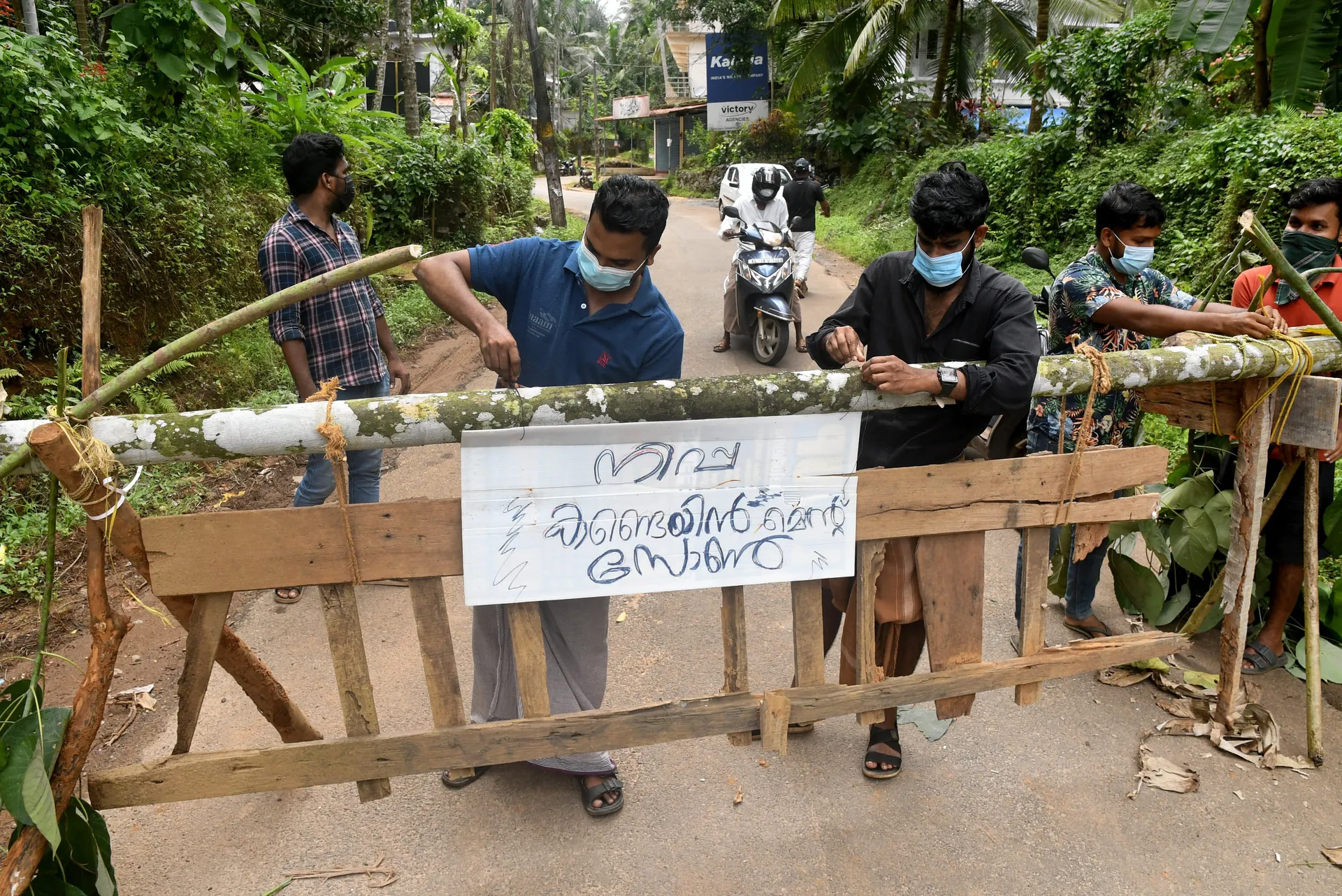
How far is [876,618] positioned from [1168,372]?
3.20ft

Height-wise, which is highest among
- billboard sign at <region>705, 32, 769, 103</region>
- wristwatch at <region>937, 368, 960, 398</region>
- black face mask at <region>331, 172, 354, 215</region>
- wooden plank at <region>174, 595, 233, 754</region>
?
billboard sign at <region>705, 32, 769, 103</region>

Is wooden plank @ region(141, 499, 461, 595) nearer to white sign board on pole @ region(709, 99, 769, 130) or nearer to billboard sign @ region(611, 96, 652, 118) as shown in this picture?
white sign board on pole @ region(709, 99, 769, 130)

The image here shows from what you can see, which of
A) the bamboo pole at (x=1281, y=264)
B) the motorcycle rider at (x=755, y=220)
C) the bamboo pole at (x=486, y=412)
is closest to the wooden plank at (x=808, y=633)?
the bamboo pole at (x=486, y=412)

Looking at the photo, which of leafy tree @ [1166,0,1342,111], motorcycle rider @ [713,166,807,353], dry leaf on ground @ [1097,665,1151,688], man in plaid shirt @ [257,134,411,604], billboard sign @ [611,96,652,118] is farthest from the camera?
billboard sign @ [611,96,652,118]

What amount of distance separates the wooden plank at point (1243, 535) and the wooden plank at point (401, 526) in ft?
2.21

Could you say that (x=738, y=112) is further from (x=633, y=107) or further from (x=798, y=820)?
(x=798, y=820)

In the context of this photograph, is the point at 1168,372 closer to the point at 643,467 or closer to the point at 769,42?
the point at 643,467

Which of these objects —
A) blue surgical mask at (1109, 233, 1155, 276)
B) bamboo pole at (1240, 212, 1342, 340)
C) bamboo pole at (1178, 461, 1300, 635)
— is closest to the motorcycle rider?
blue surgical mask at (1109, 233, 1155, 276)

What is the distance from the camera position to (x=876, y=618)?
2.29m

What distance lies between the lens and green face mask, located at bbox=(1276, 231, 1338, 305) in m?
2.80

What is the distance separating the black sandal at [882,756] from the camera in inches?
101

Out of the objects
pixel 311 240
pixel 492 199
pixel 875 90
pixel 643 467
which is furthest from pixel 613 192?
pixel 875 90

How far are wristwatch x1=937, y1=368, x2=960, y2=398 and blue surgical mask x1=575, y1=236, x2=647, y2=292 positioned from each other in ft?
2.65

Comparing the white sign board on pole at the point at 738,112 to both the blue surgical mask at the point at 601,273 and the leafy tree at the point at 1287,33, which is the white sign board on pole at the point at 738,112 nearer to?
the leafy tree at the point at 1287,33
